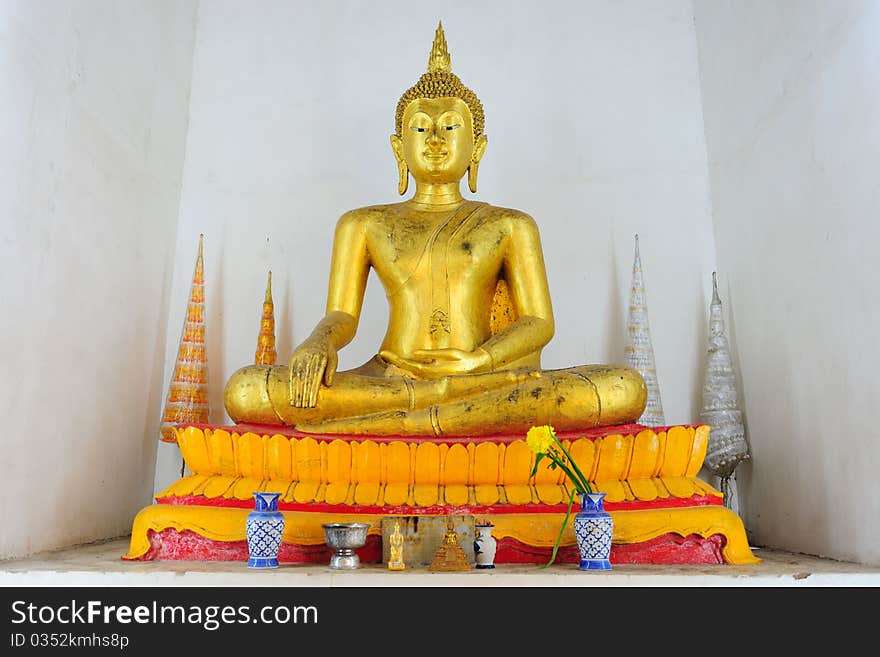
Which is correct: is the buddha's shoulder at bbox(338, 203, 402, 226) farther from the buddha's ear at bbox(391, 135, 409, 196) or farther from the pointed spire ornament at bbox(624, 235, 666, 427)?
the pointed spire ornament at bbox(624, 235, 666, 427)

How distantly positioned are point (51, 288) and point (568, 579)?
2.03 metres

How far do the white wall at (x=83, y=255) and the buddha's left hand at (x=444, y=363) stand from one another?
1.20 meters

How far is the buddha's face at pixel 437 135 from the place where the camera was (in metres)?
3.56

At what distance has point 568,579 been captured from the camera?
1.75 meters

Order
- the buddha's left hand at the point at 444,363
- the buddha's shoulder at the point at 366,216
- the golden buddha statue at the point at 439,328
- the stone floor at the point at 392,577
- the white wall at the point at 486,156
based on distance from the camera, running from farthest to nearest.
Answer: the white wall at the point at 486,156 → the buddha's shoulder at the point at 366,216 → the buddha's left hand at the point at 444,363 → the golden buddha statue at the point at 439,328 → the stone floor at the point at 392,577

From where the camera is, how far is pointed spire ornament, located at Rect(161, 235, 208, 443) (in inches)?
138

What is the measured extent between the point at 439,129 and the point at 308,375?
1.39 meters

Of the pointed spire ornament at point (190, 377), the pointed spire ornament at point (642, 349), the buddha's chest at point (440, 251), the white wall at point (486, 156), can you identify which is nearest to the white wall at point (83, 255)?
the pointed spire ornament at point (190, 377)

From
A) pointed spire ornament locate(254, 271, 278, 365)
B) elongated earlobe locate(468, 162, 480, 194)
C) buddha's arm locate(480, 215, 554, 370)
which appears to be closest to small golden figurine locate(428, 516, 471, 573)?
buddha's arm locate(480, 215, 554, 370)

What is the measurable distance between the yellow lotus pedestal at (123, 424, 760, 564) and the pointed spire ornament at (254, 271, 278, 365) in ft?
3.31

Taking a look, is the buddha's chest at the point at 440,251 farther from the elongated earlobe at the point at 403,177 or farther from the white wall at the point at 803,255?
the white wall at the point at 803,255

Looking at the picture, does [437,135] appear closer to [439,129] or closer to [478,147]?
[439,129]

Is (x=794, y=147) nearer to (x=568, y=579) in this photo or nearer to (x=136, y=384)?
(x=568, y=579)

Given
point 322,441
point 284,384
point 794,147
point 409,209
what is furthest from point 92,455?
point 794,147
